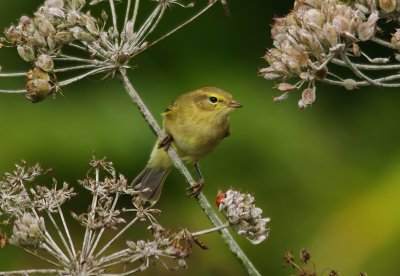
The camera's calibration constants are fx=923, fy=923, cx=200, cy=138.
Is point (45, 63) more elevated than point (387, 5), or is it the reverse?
point (45, 63)

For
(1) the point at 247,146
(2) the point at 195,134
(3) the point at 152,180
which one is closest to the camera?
(2) the point at 195,134

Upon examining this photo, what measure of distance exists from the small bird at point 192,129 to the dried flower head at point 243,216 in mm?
1430

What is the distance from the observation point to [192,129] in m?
4.55

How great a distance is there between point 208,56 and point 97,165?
3.99 meters

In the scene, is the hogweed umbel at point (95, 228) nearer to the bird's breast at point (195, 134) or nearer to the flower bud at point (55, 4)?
the flower bud at point (55, 4)

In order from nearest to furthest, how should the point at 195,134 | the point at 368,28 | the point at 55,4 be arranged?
1. the point at 368,28
2. the point at 55,4
3. the point at 195,134

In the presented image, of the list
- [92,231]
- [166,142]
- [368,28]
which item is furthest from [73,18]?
[368,28]

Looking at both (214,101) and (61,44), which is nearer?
(61,44)

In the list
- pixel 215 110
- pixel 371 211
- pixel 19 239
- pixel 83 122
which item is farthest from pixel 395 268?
pixel 19 239

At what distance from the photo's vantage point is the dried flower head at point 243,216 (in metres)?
2.98

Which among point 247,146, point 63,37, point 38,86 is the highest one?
point 63,37

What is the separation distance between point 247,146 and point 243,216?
3.69 meters

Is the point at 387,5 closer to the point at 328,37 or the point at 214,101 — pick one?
the point at 328,37

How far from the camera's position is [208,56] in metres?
7.12
